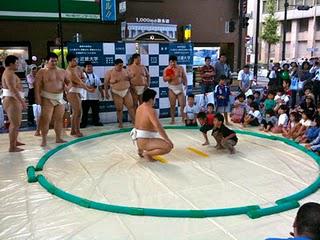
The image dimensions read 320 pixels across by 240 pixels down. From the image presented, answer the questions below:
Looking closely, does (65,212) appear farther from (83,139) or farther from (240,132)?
(240,132)

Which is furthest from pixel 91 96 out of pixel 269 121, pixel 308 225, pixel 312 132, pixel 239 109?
pixel 308 225

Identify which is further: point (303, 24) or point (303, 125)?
point (303, 24)

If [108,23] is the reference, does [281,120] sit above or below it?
below

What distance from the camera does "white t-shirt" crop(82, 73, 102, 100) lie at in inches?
220

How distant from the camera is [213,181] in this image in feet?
10.7

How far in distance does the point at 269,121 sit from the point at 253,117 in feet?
1.15

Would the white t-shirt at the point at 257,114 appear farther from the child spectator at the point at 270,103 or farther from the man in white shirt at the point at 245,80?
the man in white shirt at the point at 245,80

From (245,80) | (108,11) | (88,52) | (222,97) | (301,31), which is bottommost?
(222,97)

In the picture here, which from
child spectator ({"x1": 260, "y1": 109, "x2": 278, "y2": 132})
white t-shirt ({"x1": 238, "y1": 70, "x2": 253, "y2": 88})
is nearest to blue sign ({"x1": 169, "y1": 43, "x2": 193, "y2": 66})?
white t-shirt ({"x1": 238, "y1": 70, "x2": 253, "y2": 88})

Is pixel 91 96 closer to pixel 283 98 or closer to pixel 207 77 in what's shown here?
pixel 207 77

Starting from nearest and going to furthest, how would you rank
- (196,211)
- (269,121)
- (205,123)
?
(196,211), (205,123), (269,121)

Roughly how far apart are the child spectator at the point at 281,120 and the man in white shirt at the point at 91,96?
273cm

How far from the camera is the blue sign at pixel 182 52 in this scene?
644 centimetres

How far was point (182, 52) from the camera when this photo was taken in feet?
21.4
